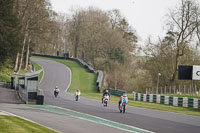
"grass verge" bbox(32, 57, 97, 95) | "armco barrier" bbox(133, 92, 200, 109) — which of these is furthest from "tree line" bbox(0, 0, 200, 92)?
"armco barrier" bbox(133, 92, 200, 109)

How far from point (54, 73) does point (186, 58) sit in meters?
26.3

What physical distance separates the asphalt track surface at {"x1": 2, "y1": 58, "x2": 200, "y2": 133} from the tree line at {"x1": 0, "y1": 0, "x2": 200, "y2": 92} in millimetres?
6353

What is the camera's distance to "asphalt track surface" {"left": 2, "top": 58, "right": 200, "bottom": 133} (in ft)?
68.6

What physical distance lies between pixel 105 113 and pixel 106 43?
6054 centimetres

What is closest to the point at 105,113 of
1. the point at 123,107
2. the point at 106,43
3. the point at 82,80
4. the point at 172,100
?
the point at 123,107

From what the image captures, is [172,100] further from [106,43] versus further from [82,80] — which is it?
[106,43]

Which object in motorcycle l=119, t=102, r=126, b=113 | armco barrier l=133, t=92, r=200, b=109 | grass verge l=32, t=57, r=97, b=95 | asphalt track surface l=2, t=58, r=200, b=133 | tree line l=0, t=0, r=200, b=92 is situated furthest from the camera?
grass verge l=32, t=57, r=97, b=95

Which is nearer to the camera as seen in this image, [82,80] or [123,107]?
[123,107]

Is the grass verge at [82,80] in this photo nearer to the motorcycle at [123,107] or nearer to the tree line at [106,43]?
the tree line at [106,43]

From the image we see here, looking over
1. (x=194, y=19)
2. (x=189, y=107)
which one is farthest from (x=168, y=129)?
(x=194, y=19)

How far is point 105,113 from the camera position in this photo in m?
29.0

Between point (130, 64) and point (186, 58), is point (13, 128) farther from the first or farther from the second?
point (130, 64)


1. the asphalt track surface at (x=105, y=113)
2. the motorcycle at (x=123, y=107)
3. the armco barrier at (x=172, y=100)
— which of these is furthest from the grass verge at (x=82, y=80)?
the motorcycle at (x=123, y=107)

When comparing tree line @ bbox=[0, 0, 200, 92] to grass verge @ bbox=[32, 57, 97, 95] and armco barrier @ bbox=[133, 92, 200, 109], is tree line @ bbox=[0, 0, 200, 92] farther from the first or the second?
armco barrier @ bbox=[133, 92, 200, 109]
